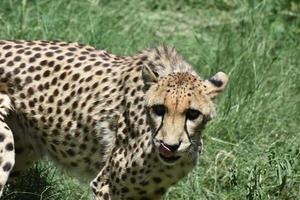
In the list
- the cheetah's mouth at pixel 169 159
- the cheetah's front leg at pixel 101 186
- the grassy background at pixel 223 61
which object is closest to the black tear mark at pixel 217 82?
the cheetah's mouth at pixel 169 159

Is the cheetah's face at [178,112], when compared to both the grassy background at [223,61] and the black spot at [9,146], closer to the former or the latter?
the black spot at [9,146]

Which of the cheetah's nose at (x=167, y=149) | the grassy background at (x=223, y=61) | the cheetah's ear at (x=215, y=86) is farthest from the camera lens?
the grassy background at (x=223, y=61)

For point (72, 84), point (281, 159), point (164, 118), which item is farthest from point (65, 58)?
point (281, 159)

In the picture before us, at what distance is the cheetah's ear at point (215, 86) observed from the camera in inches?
A: 178

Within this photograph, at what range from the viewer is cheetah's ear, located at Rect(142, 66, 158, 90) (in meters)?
4.59

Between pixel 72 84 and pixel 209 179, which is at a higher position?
pixel 72 84

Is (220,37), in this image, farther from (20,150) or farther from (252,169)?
(20,150)

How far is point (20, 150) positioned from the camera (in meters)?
5.21

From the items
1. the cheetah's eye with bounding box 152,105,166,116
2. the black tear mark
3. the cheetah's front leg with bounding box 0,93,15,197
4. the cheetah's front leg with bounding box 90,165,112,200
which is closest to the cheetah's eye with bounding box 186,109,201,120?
the cheetah's eye with bounding box 152,105,166,116

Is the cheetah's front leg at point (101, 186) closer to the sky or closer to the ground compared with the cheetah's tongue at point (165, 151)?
closer to the ground

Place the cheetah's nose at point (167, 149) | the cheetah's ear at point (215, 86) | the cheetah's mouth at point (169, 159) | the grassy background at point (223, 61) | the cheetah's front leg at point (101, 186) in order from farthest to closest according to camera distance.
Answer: the grassy background at point (223, 61) → the cheetah's front leg at point (101, 186) → the cheetah's ear at point (215, 86) → the cheetah's mouth at point (169, 159) → the cheetah's nose at point (167, 149)

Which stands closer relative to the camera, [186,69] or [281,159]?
[186,69]

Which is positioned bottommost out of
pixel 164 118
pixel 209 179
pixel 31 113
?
pixel 209 179

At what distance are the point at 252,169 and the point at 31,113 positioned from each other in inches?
50.5
